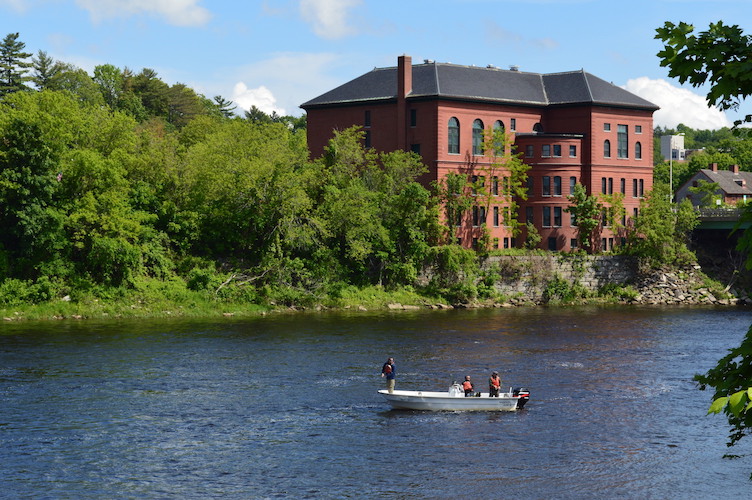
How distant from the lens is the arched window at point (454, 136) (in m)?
96.4

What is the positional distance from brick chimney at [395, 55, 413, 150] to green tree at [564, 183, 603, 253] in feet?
61.8

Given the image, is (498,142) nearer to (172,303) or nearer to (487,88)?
(487,88)

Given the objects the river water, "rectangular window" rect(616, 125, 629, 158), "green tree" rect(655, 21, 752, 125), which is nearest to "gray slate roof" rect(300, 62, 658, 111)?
"rectangular window" rect(616, 125, 629, 158)

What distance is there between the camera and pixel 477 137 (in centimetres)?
9788

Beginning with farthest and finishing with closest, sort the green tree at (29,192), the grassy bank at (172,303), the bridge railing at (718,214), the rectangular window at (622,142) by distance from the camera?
the rectangular window at (622,142), the bridge railing at (718,214), the green tree at (29,192), the grassy bank at (172,303)

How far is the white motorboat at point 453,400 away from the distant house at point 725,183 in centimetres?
11254

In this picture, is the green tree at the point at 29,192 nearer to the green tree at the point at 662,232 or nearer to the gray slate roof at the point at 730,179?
the green tree at the point at 662,232

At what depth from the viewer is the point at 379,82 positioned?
334 feet

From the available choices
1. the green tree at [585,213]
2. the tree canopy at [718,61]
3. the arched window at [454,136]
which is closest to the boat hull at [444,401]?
the tree canopy at [718,61]

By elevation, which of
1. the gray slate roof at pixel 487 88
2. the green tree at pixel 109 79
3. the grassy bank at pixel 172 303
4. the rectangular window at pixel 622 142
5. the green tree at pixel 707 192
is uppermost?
the green tree at pixel 109 79

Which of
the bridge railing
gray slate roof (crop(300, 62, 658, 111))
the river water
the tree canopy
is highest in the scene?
gray slate roof (crop(300, 62, 658, 111))

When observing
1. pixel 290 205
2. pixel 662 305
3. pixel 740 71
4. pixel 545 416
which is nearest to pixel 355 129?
pixel 290 205

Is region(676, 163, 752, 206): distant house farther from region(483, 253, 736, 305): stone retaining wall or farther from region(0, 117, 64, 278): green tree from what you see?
region(0, 117, 64, 278): green tree

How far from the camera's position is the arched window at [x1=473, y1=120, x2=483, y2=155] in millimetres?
97625
